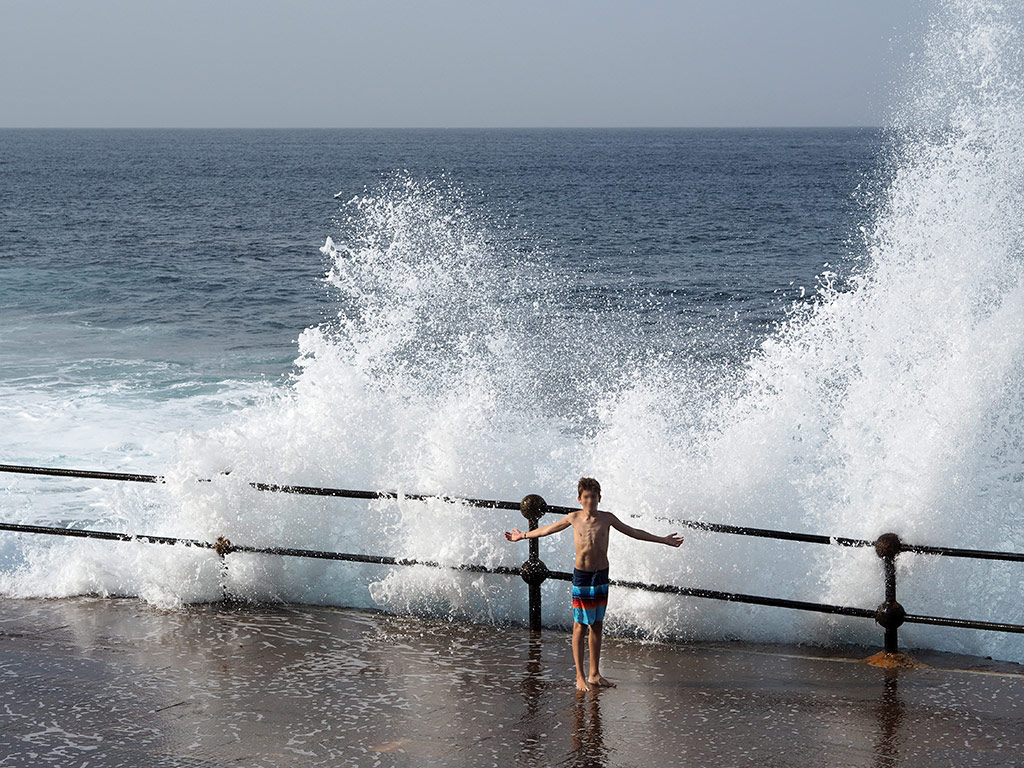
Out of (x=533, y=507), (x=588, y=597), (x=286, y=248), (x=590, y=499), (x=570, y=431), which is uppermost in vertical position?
(x=286, y=248)

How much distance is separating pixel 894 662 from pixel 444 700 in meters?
2.61

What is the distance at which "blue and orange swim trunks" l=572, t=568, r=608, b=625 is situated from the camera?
5.83 m

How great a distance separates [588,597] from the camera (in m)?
5.83

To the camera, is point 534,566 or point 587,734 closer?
point 587,734

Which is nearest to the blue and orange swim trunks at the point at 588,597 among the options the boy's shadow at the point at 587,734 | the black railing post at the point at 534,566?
the boy's shadow at the point at 587,734

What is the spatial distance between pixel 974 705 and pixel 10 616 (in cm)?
583

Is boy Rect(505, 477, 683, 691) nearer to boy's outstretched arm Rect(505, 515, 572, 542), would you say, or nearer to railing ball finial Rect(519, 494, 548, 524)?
boy's outstretched arm Rect(505, 515, 572, 542)

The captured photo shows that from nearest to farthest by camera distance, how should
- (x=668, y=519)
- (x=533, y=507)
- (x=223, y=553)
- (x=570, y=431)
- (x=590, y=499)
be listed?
(x=590, y=499)
(x=533, y=507)
(x=668, y=519)
(x=223, y=553)
(x=570, y=431)

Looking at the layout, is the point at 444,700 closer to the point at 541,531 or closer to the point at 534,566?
the point at 541,531

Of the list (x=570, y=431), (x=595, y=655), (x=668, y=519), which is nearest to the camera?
(x=595, y=655)

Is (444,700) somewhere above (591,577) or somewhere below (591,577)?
below

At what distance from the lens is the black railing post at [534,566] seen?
256 inches

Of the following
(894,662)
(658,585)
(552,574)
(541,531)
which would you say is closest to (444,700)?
(541,531)

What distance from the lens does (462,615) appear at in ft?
24.0
